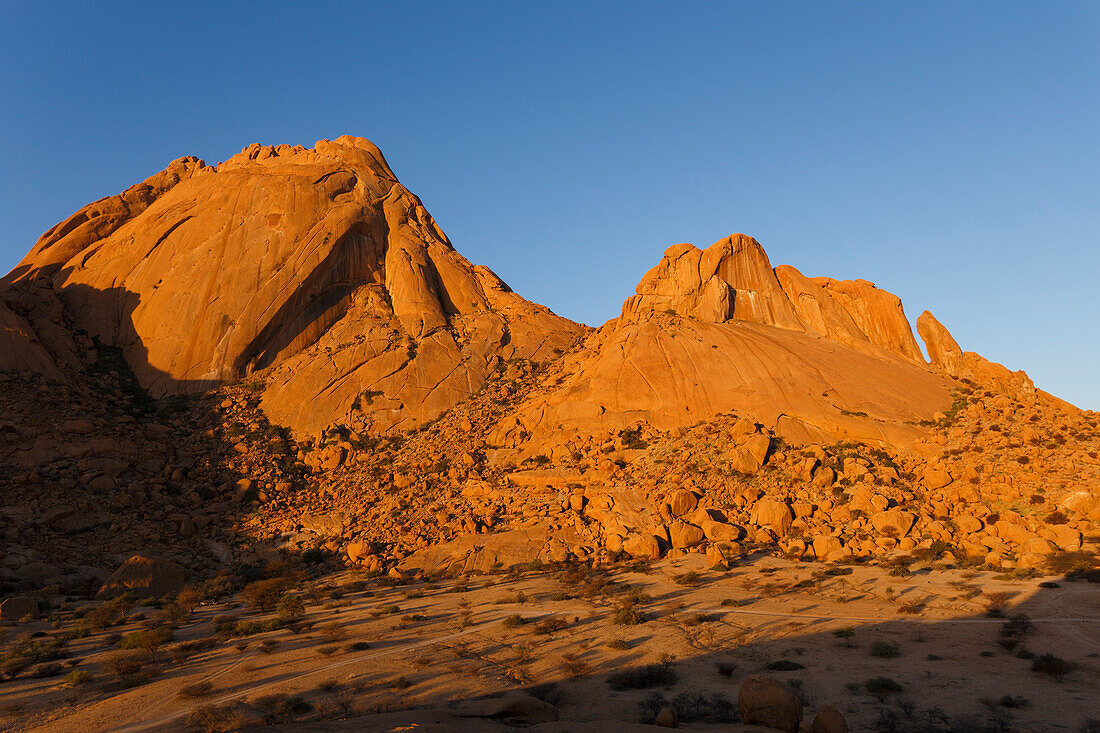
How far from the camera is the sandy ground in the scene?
51.2ft

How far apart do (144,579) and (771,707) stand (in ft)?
93.9

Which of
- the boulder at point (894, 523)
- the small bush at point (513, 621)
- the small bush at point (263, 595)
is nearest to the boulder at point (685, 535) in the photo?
the boulder at point (894, 523)

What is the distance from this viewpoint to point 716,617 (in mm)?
24000

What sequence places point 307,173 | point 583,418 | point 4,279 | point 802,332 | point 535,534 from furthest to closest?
point 307,173 < point 4,279 < point 802,332 < point 583,418 < point 535,534

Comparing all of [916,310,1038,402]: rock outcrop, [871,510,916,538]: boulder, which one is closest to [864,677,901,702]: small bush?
[871,510,916,538]: boulder

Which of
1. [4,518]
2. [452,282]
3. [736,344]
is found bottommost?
[4,518]

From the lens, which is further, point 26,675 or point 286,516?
point 286,516

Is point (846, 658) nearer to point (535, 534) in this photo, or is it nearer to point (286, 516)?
point (535, 534)

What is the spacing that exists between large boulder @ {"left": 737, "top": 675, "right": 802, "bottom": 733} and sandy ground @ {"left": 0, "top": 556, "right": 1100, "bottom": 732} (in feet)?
4.19

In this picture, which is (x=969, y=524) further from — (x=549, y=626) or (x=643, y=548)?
(x=549, y=626)

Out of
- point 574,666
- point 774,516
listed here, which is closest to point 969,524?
point 774,516

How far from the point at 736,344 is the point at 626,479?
14.3 metres

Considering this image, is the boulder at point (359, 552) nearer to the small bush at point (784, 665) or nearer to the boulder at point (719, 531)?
the boulder at point (719, 531)

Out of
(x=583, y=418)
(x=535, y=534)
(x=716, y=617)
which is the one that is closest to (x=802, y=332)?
(x=583, y=418)
